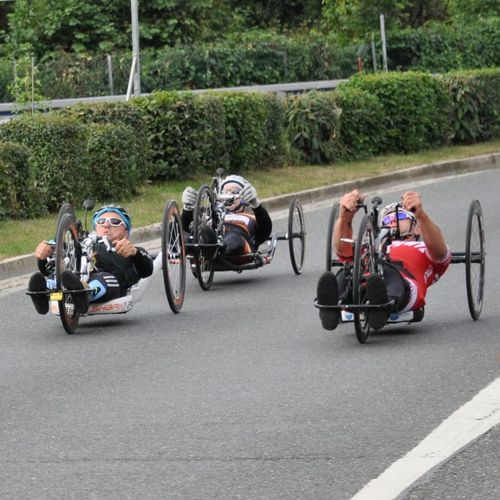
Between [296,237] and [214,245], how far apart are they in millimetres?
1446

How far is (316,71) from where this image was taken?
41.1m

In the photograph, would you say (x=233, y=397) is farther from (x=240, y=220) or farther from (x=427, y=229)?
(x=240, y=220)

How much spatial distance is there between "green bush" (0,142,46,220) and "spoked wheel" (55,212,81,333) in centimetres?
574

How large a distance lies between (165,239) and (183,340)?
1.00 meters

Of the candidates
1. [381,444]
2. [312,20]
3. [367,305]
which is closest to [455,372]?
[367,305]

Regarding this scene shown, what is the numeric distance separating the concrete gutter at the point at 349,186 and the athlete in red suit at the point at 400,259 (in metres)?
4.59

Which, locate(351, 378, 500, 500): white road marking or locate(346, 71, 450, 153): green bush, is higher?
locate(346, 71, 450, 153): green bush

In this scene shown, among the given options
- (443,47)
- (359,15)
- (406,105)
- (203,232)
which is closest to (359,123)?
(406,105)

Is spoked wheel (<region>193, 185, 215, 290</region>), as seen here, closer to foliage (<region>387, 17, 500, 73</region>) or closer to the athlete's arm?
the athlete's arm

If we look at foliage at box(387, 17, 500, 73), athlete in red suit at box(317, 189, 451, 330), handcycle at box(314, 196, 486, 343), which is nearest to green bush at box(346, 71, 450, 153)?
foliage at box(387, 17, 500, 73)

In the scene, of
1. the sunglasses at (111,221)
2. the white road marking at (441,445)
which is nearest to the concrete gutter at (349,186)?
the sunglasses at (111,221)

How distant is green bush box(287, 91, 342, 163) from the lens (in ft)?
79.2

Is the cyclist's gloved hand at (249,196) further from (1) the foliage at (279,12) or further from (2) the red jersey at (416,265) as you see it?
(1) the foliage at (279,12)

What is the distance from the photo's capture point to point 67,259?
11086mm
